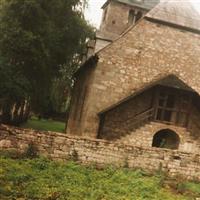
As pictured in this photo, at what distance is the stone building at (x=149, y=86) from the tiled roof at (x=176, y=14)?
6 cm

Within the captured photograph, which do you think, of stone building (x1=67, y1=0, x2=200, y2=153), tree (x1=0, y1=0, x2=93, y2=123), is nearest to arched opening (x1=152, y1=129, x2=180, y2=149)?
stone building (x1=67, y1=0, x2=200, y2=153)

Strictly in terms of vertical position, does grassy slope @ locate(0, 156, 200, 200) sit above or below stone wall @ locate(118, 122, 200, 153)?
below

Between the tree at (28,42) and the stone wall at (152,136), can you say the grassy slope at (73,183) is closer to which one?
the stone wall at (152,136)

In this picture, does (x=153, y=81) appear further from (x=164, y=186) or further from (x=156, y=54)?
(x=164, y=186)

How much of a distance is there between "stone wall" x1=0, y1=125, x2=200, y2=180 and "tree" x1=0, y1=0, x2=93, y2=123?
6.12 m

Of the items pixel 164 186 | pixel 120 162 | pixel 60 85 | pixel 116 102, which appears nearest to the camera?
pixel 164 186

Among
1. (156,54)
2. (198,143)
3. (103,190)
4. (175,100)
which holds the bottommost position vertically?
(103,190)

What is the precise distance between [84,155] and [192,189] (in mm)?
4115

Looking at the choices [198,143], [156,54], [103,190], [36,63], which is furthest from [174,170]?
[36,63]

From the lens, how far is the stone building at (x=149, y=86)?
21.7 metres

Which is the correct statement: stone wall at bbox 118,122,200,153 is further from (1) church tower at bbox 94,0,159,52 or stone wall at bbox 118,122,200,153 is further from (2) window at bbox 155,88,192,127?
(1) church tower at bbox 94,0,159,52

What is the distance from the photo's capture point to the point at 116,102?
2180cm

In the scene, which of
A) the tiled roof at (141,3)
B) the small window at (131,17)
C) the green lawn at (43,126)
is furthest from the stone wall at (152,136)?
the green lawn at (43,126)

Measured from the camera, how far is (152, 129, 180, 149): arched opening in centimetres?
2223
